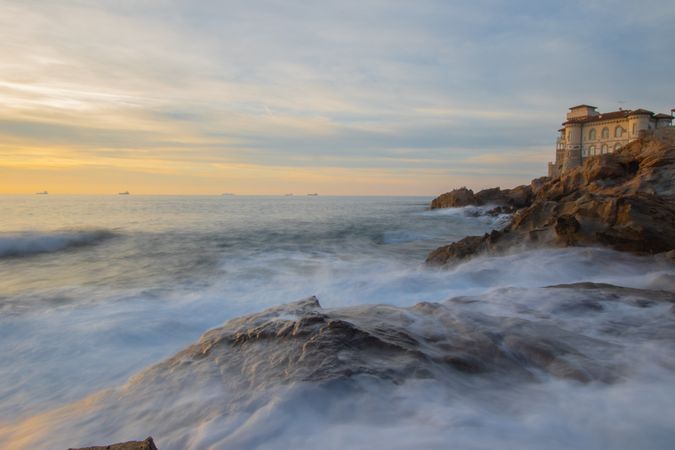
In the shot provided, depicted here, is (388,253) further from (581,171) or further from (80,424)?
(80,424)

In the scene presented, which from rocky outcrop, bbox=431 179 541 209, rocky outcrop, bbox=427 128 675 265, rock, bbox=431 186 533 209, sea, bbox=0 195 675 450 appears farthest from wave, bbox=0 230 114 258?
rock, bbox=431 186 533 209

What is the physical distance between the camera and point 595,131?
165ft

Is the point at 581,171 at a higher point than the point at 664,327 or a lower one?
higher

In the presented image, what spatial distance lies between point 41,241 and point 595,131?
54.2 m

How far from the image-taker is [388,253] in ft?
45.6

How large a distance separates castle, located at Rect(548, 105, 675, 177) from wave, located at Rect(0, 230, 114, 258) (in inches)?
1725

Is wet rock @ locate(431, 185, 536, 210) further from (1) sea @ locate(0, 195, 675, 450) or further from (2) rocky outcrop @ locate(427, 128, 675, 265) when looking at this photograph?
(1) sea @ locate(0, 195, 675, 450)

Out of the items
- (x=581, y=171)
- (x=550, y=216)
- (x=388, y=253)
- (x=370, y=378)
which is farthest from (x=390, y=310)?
(x=581, y=171)

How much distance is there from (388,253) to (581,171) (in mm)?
10188

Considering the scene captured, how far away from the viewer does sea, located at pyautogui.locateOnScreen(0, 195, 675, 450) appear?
2.62 m

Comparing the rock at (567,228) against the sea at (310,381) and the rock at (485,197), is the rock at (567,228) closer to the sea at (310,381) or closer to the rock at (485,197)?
the sea at (310,381)

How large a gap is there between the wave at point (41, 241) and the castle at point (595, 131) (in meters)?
43.8

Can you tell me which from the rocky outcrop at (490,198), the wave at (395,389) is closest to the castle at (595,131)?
the rocky outcrop at (490,198)

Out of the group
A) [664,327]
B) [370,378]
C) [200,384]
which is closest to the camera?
[370,378]
